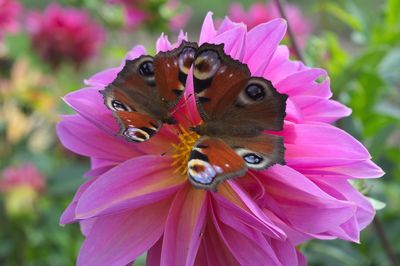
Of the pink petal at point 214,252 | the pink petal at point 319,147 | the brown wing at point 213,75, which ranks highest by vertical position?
the brown wing at point 213,75

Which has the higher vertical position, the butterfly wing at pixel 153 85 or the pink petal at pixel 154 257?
the butterfly wing at pixel 153 85

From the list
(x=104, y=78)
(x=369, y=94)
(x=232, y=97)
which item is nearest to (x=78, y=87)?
(x=369, y=94)

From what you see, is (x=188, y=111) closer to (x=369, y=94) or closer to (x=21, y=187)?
(x=369, y=94)

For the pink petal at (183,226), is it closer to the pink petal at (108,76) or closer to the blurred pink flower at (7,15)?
the pink petal at (108,76)

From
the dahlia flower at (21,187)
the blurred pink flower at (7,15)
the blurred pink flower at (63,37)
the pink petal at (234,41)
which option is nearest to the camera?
the pink petal at (234,41)

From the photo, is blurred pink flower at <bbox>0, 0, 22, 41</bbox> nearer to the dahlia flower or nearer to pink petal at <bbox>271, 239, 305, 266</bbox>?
the dahlia flower

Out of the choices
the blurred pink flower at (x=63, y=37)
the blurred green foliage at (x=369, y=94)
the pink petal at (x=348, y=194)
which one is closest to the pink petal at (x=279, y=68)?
the pink petal at (x=348, y=194)
